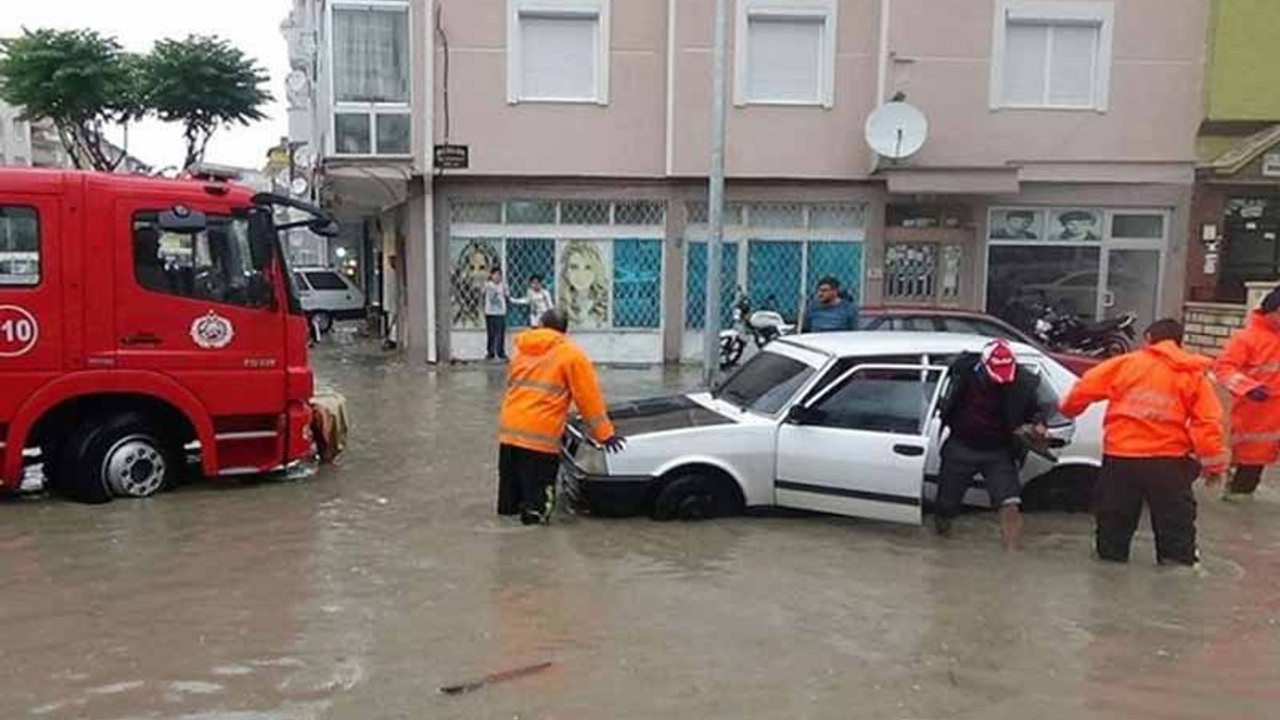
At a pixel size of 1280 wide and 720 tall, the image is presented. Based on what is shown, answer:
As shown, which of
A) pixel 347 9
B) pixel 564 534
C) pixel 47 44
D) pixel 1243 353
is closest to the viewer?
pixel 564 534

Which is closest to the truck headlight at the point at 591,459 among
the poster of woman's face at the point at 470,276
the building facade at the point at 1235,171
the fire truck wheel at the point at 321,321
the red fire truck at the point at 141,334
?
the red fire truck at the point at 141,334

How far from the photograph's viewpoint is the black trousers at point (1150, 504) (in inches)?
266

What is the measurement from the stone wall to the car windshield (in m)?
11.6

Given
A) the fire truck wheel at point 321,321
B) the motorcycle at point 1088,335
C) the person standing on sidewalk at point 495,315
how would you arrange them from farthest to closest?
the fire truck wheel at point 321,321 → the person standing on sidewalk at point 495,315 → the motorcycle at point 1088,335

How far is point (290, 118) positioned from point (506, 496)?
27363mm

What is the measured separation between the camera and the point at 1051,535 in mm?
7746

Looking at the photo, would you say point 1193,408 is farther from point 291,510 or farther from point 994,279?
point 994,279

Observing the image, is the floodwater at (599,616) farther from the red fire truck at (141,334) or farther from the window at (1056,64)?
the window at (1056,64)

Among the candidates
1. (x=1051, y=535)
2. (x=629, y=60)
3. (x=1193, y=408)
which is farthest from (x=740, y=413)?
(x=629, y=60)

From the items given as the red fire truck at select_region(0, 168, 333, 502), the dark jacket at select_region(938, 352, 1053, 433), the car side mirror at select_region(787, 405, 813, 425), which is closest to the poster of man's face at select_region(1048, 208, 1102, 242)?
the dark jacket at select_region(938, 352, 1053, 433)

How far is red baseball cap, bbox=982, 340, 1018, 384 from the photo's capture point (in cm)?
706

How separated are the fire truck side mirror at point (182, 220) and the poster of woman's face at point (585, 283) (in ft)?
34.8

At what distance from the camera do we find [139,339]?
818cm

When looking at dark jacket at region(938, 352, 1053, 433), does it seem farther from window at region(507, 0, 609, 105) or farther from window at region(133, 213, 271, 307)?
window at region(507, 0, 609, 105)
